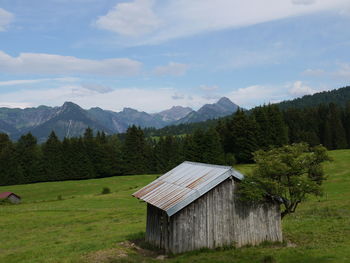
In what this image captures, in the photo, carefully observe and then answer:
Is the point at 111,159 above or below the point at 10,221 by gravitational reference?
above

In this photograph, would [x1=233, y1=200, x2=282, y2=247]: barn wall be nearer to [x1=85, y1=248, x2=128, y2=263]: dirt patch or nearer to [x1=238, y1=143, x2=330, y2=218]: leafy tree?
[x1=238, y1=143, x2=330, y2=218]: leafy tree

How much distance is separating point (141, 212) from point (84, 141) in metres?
72.3

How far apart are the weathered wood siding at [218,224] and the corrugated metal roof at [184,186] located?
72 centimetres

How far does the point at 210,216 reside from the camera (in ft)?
66.0

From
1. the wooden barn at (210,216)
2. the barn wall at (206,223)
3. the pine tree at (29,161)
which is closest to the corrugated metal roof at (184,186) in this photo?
the wooden barn at (210,216)

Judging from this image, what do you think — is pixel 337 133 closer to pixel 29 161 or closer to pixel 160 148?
pixel 160 148

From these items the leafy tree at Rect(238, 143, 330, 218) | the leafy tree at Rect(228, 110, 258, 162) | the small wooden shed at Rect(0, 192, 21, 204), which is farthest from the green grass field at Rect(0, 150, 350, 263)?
the leafy tree at Rect(228, 110, 258, 162)

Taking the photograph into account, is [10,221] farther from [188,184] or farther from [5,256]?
[188,184]

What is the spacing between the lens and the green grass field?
1878 cm

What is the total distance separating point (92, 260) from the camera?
1930 cm

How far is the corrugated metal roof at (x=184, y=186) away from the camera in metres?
19.2

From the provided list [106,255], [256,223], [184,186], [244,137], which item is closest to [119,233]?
[106,255]

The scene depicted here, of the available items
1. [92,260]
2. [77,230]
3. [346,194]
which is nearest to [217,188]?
[92,260]

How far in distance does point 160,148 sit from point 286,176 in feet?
299
